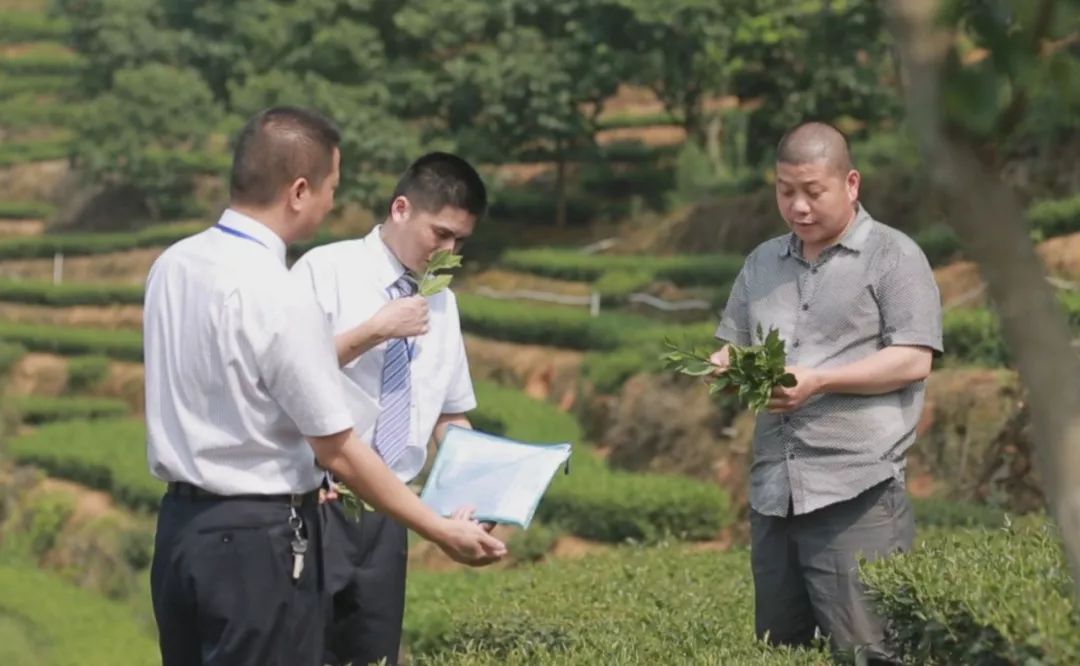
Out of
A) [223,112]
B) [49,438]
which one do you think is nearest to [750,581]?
[49,438]

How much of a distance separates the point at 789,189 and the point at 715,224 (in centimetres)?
1536

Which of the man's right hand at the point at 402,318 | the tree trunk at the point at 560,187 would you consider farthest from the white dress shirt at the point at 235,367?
the tree trunk at the point at 560,187

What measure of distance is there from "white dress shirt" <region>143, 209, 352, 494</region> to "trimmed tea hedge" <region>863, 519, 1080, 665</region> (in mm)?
1237

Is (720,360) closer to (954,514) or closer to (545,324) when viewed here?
(954,514)

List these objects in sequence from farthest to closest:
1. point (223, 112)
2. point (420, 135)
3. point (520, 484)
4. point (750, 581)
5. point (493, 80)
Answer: point (223, 112) → point (420, 135) → point (493, 80) → point (750, 581) → point (520, 484)

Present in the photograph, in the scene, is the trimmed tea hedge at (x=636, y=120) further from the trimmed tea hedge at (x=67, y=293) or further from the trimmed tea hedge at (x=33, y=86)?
the trimmed tea hedge at (x=33, y=86)

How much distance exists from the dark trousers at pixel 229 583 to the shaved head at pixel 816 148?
4.82 ft

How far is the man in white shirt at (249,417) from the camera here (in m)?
3.27

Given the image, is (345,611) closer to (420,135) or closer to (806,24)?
(806,24)

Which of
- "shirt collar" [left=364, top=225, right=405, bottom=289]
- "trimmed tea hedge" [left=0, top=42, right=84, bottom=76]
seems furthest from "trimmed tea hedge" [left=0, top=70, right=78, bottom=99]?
"shirt collar" [left=364, top=225, right=405, bottom=289]

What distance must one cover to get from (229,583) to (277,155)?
33.0 inches

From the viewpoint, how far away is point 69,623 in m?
13.0

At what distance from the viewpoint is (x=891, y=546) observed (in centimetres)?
414

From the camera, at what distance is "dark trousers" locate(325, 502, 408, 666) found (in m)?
4.12
